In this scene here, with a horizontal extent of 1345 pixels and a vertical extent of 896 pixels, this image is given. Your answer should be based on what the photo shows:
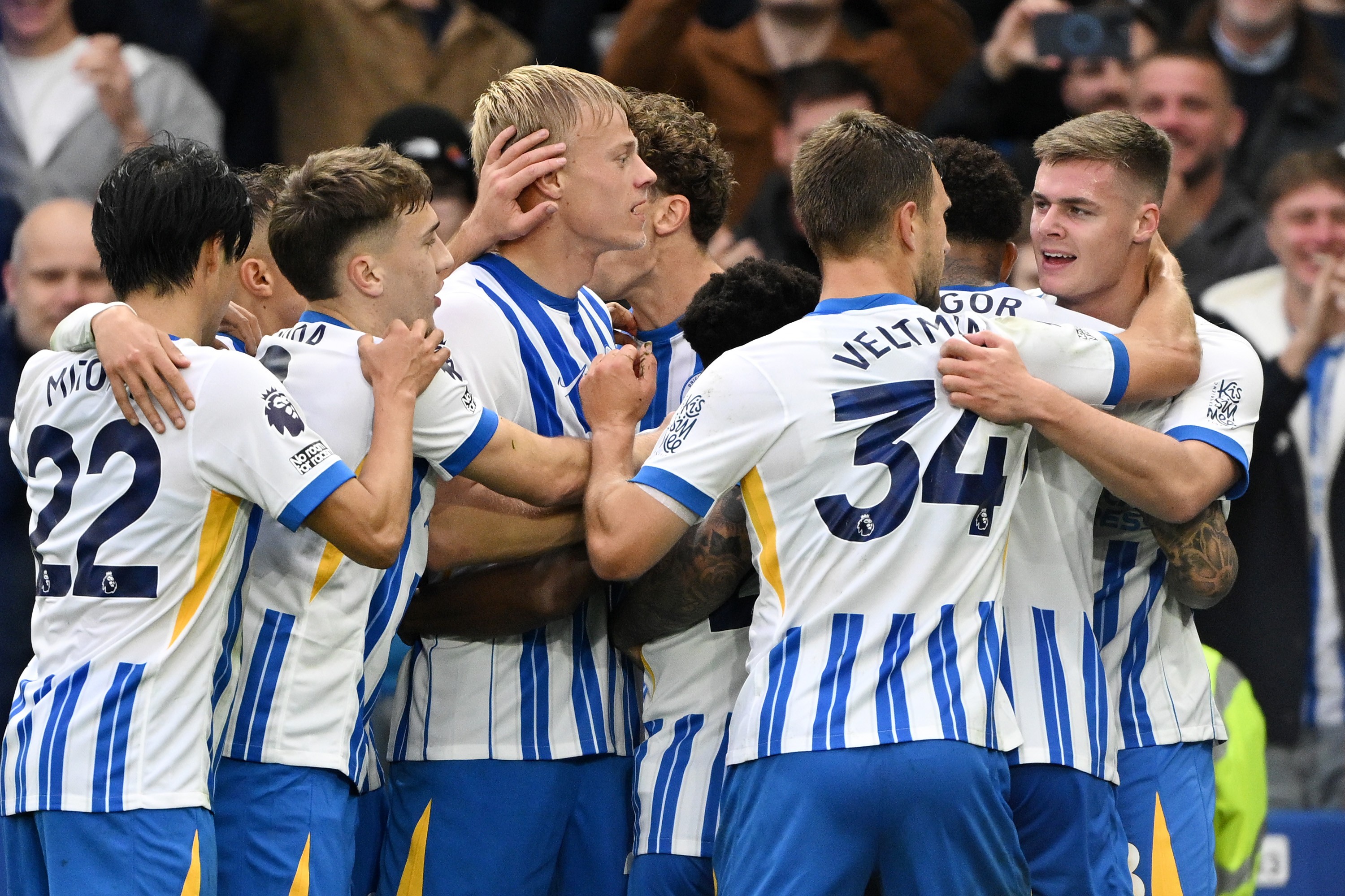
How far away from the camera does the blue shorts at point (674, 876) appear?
4.11 metres

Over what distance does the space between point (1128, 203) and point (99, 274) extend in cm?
487

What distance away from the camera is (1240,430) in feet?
13.6

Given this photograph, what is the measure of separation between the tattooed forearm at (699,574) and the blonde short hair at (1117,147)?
56.1 inches

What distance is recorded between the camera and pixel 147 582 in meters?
3.39

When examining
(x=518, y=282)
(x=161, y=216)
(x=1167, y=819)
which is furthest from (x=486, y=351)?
(x=1167, y=819)

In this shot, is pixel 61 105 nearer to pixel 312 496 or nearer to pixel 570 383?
pixel 570 383

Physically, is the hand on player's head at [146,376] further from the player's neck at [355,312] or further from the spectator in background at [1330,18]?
the spectator in background at [1330,18]

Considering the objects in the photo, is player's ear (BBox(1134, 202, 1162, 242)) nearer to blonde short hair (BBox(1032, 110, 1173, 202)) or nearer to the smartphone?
blonde short hair (BBox(1032, 110, 1173, 202))

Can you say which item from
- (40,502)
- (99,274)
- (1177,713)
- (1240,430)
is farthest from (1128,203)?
(99,274)

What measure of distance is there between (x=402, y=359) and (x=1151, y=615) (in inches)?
88.0

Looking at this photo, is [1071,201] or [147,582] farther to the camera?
[1071,201]

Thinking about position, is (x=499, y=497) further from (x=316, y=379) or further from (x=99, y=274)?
(x=99, y=274)

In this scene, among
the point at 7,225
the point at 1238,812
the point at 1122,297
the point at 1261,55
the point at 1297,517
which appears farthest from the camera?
the point at 1261,55

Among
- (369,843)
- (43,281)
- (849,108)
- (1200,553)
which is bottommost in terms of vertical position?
(369,843)
